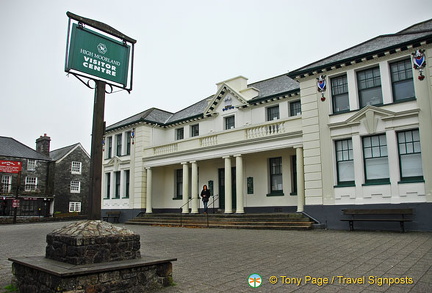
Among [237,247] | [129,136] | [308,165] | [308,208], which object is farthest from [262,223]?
[129,136]

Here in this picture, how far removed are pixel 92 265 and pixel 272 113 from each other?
1620cm

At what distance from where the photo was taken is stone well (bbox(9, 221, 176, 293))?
4754mm

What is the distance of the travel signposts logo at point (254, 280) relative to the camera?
5602 millimetres

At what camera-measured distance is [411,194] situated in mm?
12969

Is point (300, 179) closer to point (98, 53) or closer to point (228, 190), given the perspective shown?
point (228, 190)

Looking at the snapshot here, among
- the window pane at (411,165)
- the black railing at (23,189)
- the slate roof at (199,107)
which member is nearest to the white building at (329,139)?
the window pane at (411,165)

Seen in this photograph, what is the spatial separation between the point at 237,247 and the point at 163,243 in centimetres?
265

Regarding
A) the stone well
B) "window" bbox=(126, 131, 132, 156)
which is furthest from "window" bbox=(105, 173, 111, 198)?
the stone well

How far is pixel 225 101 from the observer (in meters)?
22.3

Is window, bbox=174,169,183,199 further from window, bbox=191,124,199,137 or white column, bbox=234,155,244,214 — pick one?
white column, bbox=234,155,244,214

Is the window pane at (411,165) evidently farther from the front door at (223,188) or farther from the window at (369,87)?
the front door at (223,188)

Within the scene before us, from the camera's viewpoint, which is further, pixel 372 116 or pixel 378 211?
pixel 372 116

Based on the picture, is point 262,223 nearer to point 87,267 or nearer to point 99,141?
point 99,141

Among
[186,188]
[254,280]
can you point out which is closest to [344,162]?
[186,188]
